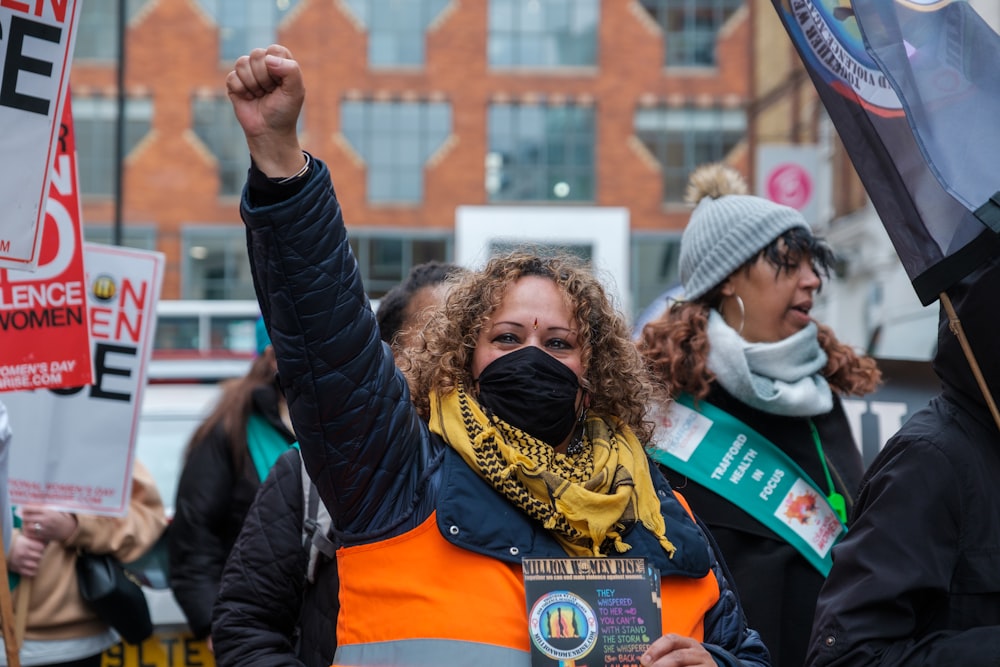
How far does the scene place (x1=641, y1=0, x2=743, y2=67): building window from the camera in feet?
116

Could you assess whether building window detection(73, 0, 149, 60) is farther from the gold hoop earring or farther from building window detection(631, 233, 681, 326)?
the gold hoop earring

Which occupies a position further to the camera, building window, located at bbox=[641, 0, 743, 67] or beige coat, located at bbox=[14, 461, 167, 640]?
building window, located at bbox=[641, 0, 743, 67]

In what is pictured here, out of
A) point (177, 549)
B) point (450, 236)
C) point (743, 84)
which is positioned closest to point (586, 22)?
point (743, 84)

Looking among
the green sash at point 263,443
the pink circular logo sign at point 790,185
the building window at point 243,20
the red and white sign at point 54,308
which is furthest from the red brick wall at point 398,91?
the red and white sign at point 54,308

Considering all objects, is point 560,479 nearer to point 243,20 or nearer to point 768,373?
point 768,373

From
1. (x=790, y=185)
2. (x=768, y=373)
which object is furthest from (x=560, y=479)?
(x=790, y=185)

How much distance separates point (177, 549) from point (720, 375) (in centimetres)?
217

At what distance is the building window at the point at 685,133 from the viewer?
3488 centimetres

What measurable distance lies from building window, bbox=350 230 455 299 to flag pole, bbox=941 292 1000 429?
3129 centimetres

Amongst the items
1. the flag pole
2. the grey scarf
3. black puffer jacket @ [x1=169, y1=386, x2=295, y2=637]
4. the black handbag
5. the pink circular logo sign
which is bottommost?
the black handbag

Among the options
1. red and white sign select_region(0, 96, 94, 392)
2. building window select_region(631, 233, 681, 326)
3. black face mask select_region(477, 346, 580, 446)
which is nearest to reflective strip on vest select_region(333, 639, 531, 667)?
black face mask select_region(477, 346, 580, 446)

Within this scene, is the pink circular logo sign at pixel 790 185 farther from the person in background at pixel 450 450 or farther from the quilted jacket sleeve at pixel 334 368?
the quilted jacket sleeve at pixel 334 368

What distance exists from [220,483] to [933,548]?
2862mm

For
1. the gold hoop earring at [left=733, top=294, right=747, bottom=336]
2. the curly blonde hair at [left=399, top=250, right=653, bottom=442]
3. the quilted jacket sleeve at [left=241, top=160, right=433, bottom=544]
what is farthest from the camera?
the gold hoop earring at [left=733, top=294, right=747, bottom=336]
